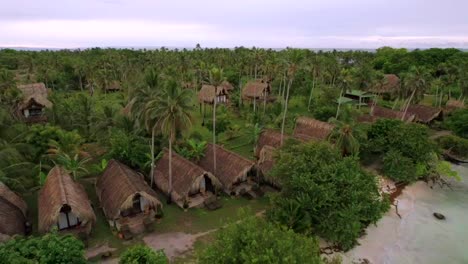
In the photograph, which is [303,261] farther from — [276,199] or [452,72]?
[452,72]

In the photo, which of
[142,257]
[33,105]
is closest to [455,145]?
[142,257]

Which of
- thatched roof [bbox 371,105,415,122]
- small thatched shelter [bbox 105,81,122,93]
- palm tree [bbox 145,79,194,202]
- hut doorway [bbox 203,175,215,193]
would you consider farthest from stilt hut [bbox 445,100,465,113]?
small thatched shelter [bbox 105,81,122,93]

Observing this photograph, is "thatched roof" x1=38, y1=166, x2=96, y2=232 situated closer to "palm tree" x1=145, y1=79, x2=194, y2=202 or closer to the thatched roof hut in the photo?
"palm tree" x1=145, y1=79, x2=194, y2=202

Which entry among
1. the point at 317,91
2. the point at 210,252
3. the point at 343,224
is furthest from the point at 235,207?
the point at 317,91

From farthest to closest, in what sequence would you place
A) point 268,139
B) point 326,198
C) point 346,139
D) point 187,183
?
point 268,139, point 346,139, point 187,183, point 326,198

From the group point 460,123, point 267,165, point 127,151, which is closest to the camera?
point 267,165

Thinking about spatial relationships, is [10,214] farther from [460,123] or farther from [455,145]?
[460,123]

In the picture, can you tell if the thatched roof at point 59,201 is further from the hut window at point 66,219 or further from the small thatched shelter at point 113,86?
the small thatched shelter at point 113,86
